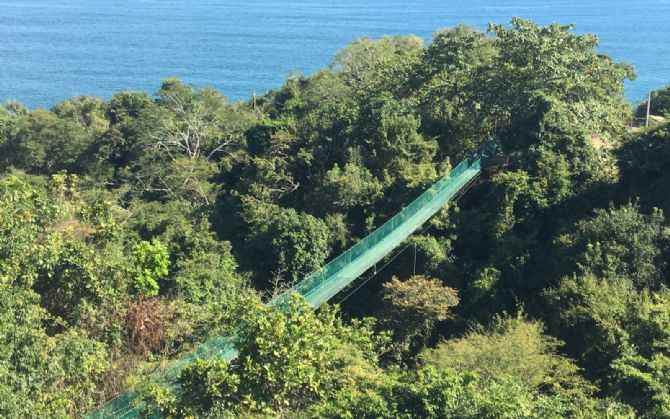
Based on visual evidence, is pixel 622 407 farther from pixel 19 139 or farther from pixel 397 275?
pixel 19 139

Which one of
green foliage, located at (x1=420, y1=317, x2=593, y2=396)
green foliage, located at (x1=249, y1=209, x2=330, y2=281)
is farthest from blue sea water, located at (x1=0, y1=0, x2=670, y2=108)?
green foliage, located at (x1=420, y1=317, x2=593, y2=396)

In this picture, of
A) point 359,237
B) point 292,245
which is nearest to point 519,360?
point 292,245

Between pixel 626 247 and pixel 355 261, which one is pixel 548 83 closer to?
pixel 626 247

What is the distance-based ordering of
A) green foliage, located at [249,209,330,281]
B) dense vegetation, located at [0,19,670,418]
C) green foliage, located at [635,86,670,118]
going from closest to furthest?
dense vegetation, located at [0,19,670,418] < green foliage, located at [249,209,330,281] < green foliage, located at [635,86,670,118]

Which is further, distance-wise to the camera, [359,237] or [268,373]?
[359,237]

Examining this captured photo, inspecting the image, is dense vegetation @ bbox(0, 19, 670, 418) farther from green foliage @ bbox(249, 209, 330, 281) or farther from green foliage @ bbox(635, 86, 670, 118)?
green foliage @ bbox(635, 86, 670, 118)

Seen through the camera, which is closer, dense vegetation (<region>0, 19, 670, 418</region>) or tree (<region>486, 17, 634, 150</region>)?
dense vegetation (<region>0, 19, 670, 418</region>)

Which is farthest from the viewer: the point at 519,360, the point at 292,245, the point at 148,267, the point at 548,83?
the point at 548,83
